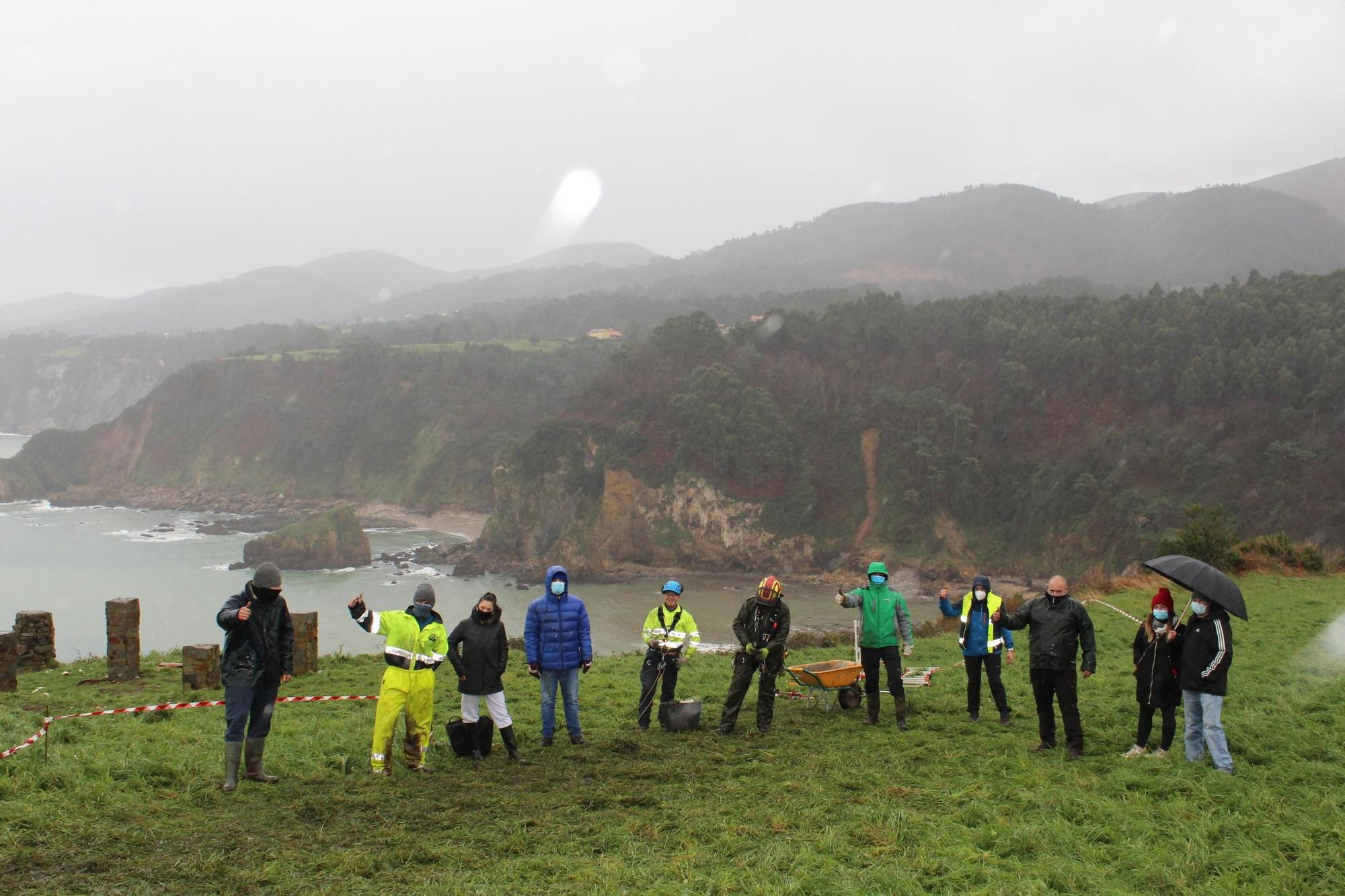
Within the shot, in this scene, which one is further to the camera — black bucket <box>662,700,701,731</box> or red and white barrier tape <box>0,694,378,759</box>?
black bucket <box>662,700,701,731</box>

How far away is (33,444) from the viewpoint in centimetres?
12169

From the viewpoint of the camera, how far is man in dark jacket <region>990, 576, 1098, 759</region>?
908cm

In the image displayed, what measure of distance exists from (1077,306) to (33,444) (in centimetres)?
13210

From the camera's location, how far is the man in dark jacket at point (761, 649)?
1025 centimetres

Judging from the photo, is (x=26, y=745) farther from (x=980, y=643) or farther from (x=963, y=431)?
(x=963, y=431)

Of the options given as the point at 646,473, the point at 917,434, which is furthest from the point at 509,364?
the point at 917,434

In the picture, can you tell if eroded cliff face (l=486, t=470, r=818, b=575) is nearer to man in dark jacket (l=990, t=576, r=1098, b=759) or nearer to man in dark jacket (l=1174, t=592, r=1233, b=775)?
man in dark jacket (l=990, t=576, r=1098, b=759)

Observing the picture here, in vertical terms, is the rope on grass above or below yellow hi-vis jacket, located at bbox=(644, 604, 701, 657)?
below

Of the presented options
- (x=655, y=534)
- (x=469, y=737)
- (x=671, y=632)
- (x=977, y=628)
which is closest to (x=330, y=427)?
(x=655, y=534)

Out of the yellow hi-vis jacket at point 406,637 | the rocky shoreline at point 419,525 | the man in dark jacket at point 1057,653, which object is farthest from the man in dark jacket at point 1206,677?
the rocky shoreline at point 419,525

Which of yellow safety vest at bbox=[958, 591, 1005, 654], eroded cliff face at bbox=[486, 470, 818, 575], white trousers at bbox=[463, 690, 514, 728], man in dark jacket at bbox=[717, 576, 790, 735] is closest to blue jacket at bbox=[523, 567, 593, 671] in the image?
white trousers at bbox=[463, 690, 514, 728]

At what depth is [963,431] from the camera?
2660 inches

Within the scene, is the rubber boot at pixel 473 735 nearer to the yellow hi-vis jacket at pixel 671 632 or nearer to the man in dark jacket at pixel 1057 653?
the yellow hi-vis jacket at pixel 671 632

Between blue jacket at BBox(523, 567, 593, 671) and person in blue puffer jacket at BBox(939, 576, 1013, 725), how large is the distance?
438 cm
